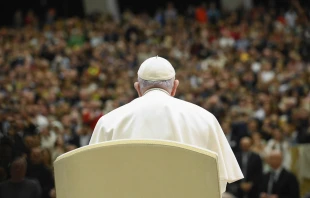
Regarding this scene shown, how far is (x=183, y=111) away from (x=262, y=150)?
9281 millimetres

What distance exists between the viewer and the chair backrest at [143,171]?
187 inches

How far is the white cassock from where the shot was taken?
17.9 ft

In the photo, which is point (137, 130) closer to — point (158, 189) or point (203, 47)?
point (158, 189)

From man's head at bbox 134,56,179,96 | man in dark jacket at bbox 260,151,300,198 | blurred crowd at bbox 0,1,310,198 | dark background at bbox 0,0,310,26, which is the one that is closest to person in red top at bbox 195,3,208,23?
blurred crowd at bbox 0,1,310,198

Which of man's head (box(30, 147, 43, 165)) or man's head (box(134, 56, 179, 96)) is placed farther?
man's head (box(30, 147, 43, 165))

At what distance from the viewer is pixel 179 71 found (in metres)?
23.1

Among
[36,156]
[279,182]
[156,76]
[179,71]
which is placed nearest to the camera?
[156,76]

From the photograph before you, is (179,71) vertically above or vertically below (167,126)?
below

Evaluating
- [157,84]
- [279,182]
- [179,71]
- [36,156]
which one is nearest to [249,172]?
[279,182]

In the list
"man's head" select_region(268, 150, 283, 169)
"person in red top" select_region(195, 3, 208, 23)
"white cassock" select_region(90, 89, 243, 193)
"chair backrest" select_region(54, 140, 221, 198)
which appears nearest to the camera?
"chair backrest" select_region(54, 140, 221, 198)

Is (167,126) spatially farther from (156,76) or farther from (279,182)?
(279,182)

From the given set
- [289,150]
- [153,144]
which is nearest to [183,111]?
[153,144]

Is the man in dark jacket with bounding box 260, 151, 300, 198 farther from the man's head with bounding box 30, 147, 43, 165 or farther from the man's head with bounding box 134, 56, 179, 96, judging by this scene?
the man's head with bounding box 134, 56, 179, 96

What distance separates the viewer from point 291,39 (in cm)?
2403
